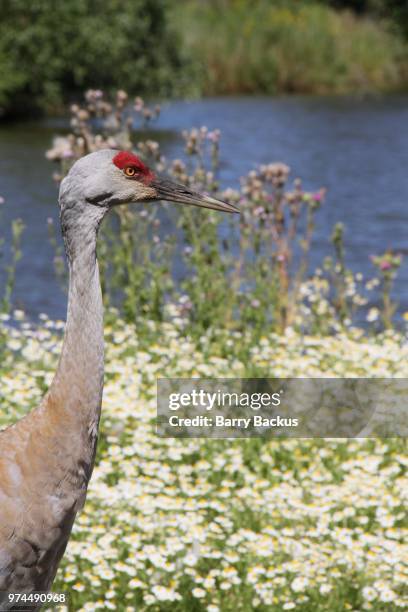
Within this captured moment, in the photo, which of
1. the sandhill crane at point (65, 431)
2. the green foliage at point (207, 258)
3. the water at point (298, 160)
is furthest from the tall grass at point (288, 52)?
the sandhill crane at point (65, 431)

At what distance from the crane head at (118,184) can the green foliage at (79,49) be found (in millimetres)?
19254

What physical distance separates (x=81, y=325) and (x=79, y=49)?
20.5 metres

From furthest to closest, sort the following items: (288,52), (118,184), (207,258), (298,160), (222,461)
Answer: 1. (288,52)
2. (298,160)
3. (207,258)
4. (222,461)
5. (118,184)

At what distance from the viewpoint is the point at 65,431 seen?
2990 mm

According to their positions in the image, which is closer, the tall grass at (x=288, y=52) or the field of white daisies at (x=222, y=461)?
the field of white daisies at (x=222, y=461)

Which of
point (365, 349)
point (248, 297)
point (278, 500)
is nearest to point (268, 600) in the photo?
point (278, 500)

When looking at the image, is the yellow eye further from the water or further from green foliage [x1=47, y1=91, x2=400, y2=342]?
the water

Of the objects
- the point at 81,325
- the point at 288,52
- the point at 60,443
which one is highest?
the point at 288,52

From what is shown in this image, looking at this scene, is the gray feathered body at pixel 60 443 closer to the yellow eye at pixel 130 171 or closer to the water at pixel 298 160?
the yellow eye at pixel 130 171

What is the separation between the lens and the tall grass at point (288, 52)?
31625 mm

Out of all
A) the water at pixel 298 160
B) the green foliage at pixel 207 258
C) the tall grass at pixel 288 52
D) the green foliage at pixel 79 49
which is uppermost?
the tall grass at pixel 288 52

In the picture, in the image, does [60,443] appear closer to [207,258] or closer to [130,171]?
[130,171]

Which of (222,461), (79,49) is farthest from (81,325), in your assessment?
(79,49)

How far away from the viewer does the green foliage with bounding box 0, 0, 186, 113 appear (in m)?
22.0
